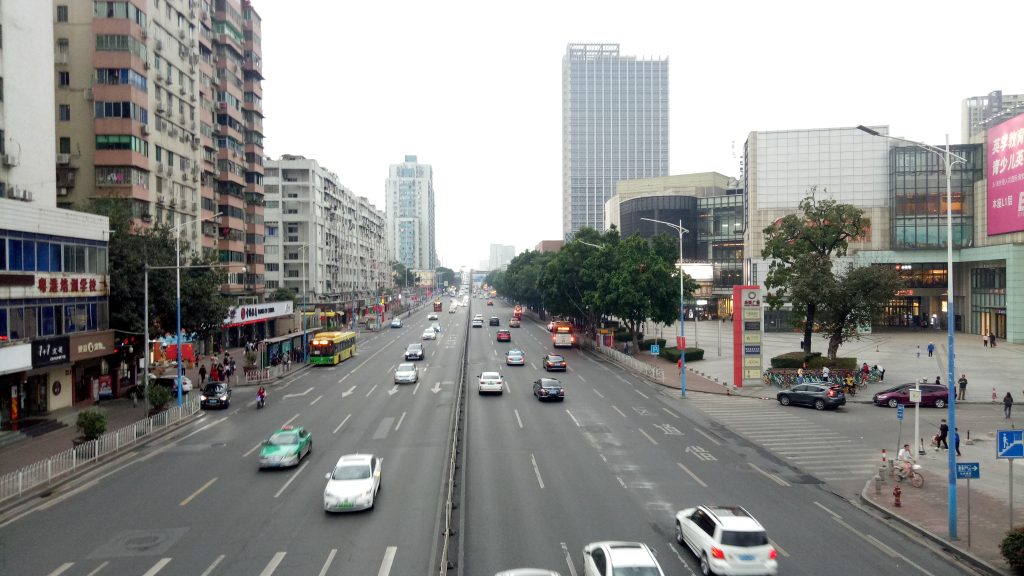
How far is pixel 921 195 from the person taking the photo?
8681 centimetres

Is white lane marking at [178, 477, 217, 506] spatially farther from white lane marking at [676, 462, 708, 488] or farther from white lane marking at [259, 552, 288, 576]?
Answer: white lane marking at [676, 462, 708, 488]

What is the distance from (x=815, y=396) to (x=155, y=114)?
56338mm

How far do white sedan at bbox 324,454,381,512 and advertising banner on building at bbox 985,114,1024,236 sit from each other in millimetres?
73644

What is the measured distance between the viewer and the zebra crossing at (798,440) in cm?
2478

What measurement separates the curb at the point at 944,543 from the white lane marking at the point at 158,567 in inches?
787

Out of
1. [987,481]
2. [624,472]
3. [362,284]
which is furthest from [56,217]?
[362,284]

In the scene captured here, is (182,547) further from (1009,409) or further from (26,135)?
(1009,409)

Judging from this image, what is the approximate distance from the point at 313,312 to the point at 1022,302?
88637mm

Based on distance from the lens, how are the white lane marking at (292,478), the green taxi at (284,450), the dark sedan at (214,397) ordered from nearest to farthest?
the white lane marking at (292,478) → the green taxi at (284,450) → the dark sedan at (214,397)

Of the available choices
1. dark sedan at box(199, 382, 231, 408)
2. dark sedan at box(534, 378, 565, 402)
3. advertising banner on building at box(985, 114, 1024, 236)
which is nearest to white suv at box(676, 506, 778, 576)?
dark sedan at box(534, 378, 565, 402)

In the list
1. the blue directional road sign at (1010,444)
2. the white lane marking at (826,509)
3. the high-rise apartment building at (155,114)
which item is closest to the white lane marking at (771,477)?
the white lane marking at (826,509)

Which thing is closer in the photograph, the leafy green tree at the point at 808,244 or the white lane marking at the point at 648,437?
the white lane marking at the point at 648,437

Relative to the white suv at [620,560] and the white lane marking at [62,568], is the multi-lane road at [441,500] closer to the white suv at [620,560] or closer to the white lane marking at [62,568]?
the white lane marking at [62,568]

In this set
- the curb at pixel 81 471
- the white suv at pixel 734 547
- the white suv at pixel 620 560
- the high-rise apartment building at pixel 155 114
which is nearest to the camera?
the white suv at pixel 620 560
